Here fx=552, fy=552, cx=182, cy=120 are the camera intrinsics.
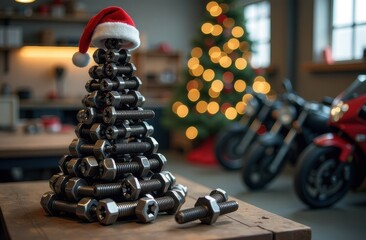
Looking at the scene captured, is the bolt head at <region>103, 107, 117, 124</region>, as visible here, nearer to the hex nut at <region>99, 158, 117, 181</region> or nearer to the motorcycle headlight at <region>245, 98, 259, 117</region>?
the hex nut at <region>99, 158, 117, 181</region>

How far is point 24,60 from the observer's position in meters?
7.30

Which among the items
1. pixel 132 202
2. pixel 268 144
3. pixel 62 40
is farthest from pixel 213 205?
pixel 62 40

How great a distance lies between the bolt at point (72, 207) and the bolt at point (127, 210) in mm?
26

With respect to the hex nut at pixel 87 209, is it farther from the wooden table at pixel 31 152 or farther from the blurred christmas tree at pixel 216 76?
the blurred christmas tree at pixel 216 76

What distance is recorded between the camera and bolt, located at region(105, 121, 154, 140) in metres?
1.32

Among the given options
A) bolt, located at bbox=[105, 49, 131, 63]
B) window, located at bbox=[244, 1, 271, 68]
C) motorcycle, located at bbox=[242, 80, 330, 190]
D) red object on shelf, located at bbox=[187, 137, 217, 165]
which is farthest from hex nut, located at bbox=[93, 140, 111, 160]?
window, located at bbox=[244, 1, 271, 68]

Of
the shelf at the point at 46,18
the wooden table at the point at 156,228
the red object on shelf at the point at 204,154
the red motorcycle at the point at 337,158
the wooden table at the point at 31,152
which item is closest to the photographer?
the wooden table at the point at 156,228

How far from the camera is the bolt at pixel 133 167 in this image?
1271 mm

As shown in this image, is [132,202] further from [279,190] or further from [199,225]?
[279,190]

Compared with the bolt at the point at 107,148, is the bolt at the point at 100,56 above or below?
above

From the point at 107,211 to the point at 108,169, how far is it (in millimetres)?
99

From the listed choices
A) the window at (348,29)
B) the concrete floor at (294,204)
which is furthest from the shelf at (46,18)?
the window at (348,29)

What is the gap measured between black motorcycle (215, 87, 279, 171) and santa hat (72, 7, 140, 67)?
349 cm

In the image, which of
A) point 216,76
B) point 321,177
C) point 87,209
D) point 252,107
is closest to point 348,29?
point 252,107
